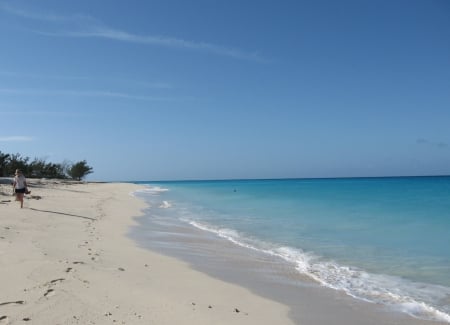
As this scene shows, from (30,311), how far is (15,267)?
201 cm

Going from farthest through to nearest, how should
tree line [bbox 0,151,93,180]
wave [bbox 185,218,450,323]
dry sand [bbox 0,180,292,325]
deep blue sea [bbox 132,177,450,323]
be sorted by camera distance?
tree line [bbox 0,151,93,180] < deep blue sea [bbox 132,177,450,323] < wave [bbox 185,218,450,323] < dry sand [bbox 0,180,292,325]

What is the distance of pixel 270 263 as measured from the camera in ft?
30.1

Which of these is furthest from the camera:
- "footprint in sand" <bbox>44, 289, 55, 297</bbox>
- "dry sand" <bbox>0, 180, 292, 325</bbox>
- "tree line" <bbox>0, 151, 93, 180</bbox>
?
"tree line" <bbox>0, 151, 93, 180</bbox>

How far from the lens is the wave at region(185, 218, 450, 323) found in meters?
6.11

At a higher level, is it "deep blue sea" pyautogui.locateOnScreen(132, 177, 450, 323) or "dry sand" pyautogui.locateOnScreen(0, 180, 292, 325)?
"dry sand" pyautogui.locateOnScreen(0, 180, 292, 325)

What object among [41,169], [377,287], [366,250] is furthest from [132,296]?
[41,169]

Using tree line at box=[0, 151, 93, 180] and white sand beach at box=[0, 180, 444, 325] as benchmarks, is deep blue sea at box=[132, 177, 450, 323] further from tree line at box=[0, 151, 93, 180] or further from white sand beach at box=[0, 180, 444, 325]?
tree line at box=[0, 151, 93, 180]

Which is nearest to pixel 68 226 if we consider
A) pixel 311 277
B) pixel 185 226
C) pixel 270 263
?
pixel 185 226

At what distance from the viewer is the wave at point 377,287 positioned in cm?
611

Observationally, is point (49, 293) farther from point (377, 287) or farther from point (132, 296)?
point (377, 287)

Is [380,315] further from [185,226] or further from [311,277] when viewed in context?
[185,226]

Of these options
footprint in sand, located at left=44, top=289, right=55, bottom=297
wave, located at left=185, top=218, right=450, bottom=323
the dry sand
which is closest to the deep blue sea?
wave, located at left=185, top=218, right=450, bottom=323

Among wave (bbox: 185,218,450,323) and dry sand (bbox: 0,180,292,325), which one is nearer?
dry sand (bbox: 0,180,292,325)

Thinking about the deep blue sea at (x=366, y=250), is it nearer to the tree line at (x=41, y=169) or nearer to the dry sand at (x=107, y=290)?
the dry sand at (x=107, y=290)
